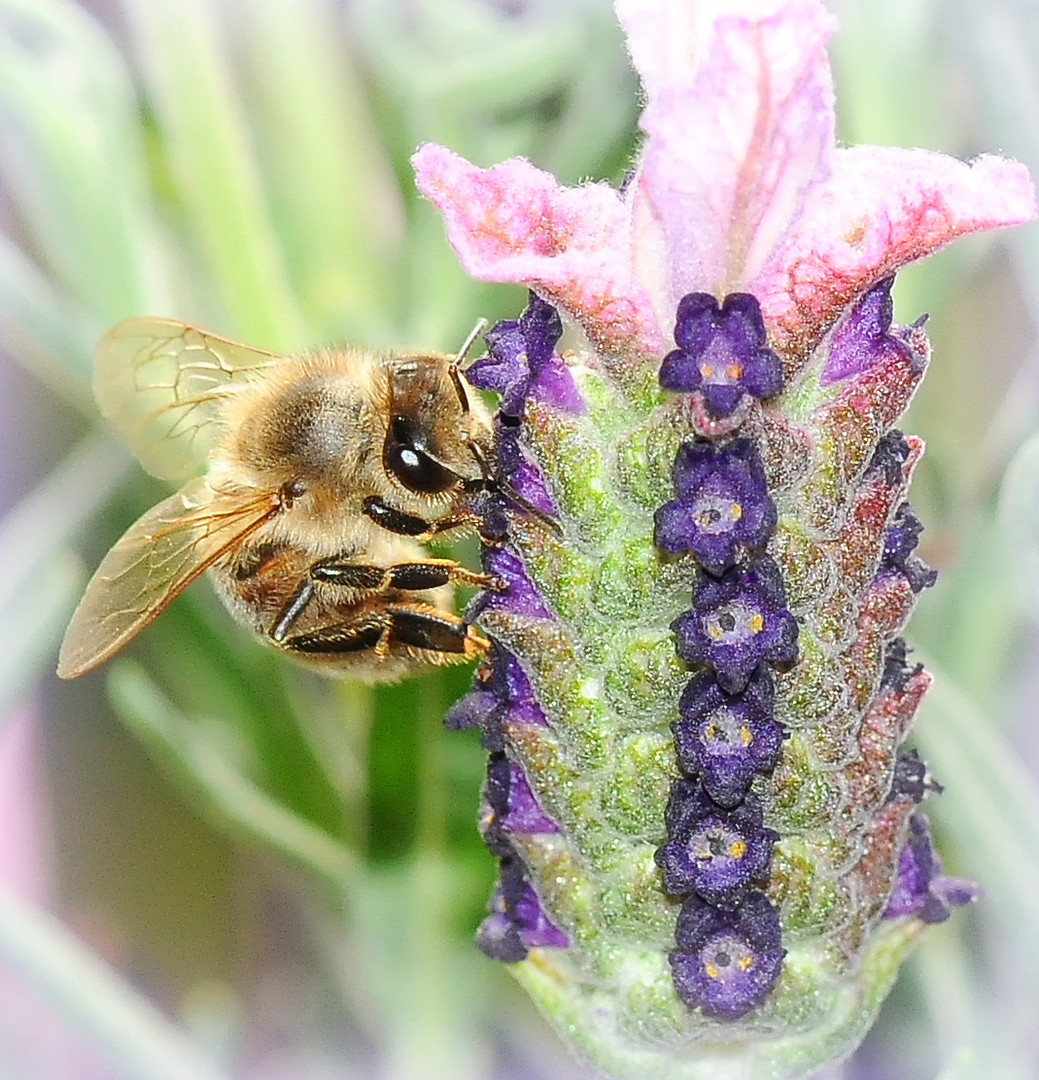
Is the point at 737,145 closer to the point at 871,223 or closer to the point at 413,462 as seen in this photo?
the point at 871,223

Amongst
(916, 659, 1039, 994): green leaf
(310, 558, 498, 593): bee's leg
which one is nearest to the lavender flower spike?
(310, 558, 498, 593): bee's leg

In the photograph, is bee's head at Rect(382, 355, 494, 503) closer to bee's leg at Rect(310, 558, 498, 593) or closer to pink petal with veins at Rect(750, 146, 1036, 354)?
bee's leg at Rect(310, 558, 498, 593)

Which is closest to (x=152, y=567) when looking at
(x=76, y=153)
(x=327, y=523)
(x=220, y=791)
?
(x=327, y=523)

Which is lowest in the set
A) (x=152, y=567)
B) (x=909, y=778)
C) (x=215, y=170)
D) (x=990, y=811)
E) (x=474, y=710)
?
(x=990, y=811)

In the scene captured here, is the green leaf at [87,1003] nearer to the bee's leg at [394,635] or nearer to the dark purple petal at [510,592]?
the bee's leg at [394,635]

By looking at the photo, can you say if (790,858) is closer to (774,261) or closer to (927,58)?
(774,261)

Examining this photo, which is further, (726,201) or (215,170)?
(215,170)

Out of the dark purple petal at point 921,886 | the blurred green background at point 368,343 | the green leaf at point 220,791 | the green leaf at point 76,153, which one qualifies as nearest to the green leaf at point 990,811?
the blurred green background at point 368,343
